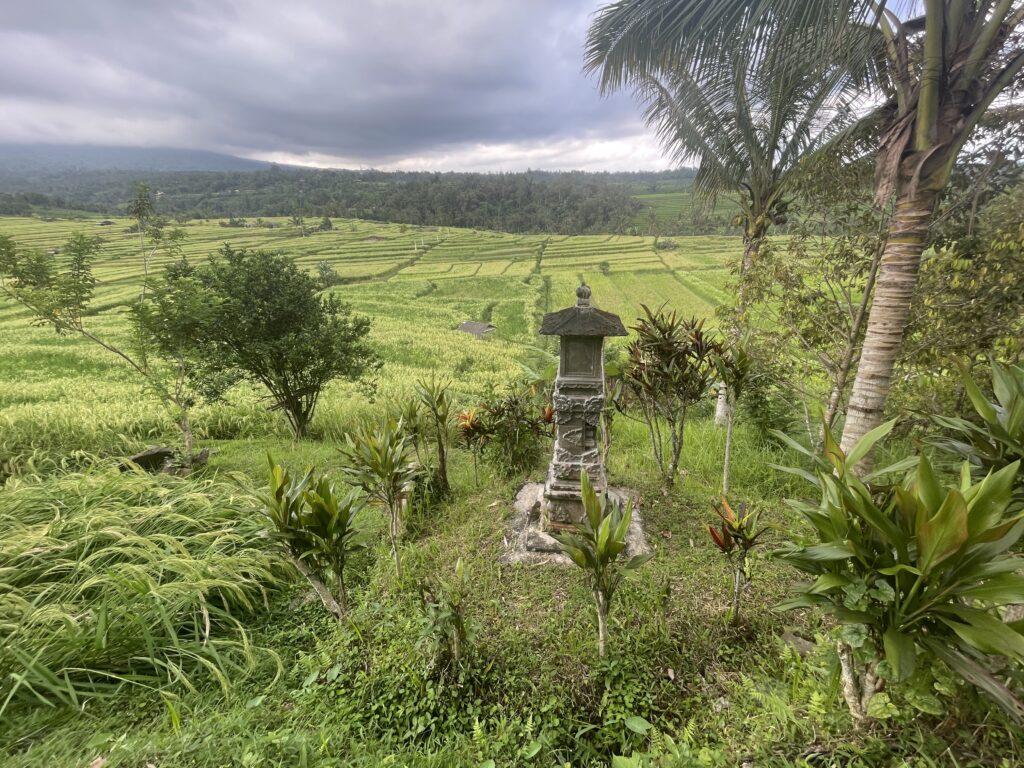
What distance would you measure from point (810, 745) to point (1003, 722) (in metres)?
0.58

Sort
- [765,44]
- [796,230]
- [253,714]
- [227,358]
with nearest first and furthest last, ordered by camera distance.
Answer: [253,714] < [765,44] < [796,230] < [227,358]

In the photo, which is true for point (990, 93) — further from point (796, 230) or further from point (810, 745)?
point (810, 745)

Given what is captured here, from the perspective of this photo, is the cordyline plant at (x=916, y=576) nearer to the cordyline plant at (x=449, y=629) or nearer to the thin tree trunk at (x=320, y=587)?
the cordyline plant at (x=449, y=629)

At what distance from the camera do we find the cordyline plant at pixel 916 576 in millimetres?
1261

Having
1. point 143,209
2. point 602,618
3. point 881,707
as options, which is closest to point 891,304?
point 881,707

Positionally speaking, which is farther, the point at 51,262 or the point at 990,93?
the point at 51,262

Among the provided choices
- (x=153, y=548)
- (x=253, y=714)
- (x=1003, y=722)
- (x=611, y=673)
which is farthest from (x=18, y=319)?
(x=1003, y=722)

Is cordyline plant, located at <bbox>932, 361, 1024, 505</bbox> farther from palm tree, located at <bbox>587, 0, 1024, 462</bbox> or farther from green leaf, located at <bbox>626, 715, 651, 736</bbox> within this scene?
green leaf, located at <bbox>626, 715, 651, 736</bbox>

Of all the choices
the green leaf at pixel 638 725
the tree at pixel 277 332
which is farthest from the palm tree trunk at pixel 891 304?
the tree at pixel 277 332

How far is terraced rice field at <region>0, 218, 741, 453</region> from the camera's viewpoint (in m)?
7.58

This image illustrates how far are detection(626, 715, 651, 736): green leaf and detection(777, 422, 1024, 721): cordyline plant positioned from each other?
0.84 m

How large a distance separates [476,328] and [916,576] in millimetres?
21190

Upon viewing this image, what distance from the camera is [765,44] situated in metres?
2.96

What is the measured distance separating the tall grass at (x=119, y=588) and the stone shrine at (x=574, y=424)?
2.26 meters
